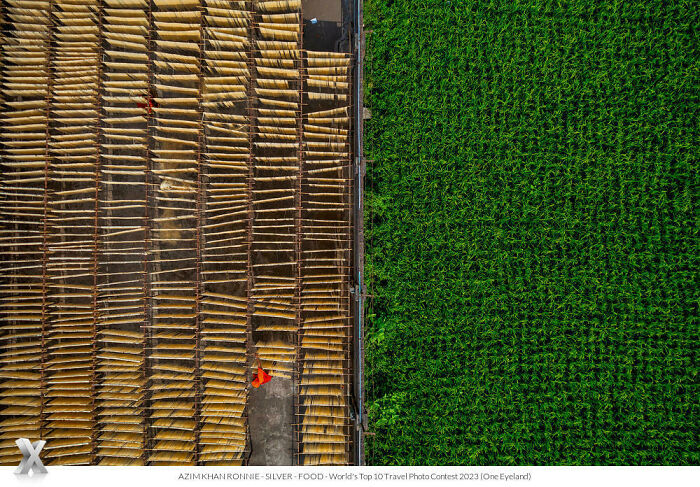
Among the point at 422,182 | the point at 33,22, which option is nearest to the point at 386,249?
the point at 422,182

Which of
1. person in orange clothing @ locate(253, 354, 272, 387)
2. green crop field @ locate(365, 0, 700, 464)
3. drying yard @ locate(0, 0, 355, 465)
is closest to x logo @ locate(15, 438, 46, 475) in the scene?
drying yard @ locate(0, 0, 355, 465)

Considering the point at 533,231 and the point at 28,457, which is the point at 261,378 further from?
the point at 533,231

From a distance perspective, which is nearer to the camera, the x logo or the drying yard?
the x logo

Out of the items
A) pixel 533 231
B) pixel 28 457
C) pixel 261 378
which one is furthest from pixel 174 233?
pixel 533 231

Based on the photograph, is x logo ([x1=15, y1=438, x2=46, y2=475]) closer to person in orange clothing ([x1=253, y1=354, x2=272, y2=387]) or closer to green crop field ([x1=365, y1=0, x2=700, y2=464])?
person in orange clothing ([x1=253, y1=354, x2=272, y2=387])

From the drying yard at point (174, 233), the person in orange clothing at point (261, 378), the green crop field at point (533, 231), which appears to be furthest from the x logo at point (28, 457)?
the green crop field at point (533, 231)

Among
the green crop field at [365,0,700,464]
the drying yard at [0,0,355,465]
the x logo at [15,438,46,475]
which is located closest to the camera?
the x logo at [15,438,46,475]

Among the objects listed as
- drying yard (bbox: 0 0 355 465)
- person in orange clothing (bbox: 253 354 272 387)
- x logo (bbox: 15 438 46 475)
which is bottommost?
x logo (bbox: 15 438 46 475)

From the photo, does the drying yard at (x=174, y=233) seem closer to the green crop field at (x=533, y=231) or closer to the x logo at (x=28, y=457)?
the x logo at (x=28, y=457)

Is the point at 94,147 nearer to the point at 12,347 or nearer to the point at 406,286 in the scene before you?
the point at 12,347
